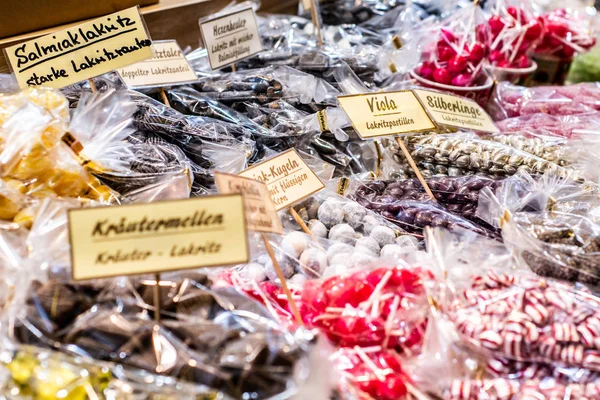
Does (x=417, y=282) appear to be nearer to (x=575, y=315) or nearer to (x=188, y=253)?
(x=575, y=315)

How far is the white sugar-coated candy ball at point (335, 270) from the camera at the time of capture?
53.1 inches

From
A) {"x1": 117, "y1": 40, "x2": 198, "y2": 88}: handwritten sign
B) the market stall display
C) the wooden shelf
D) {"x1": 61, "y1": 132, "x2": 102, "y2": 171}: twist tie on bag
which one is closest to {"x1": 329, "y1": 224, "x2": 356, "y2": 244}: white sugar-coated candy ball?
the market stall display

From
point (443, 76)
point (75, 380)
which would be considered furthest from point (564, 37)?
point (75, 380)

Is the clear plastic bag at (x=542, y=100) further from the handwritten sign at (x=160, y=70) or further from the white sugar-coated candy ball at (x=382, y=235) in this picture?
the handwritten sign at (x=160, y=70)

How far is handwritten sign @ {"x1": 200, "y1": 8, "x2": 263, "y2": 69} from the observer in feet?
7.07

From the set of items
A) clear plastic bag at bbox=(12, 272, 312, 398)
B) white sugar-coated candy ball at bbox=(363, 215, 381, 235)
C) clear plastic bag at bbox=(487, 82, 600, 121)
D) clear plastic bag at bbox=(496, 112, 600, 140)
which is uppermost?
clear plastic bag at bbox=(12, 272, 312, 398)

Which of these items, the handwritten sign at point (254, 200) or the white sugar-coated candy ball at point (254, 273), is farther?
the white sugar-coated candy ball at point (254, 273)

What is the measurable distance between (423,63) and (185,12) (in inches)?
41.5

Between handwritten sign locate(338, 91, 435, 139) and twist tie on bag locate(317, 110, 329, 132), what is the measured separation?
171 millimetres

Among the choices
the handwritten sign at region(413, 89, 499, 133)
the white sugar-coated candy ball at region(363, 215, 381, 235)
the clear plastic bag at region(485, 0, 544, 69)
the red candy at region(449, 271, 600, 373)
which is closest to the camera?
the red candy at region(449, 271, 600, 373)

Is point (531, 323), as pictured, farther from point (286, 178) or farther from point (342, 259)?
point (286, 178)

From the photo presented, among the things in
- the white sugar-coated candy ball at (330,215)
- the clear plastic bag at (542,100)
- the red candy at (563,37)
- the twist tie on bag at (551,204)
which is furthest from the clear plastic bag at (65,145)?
the red candy at (563,37)

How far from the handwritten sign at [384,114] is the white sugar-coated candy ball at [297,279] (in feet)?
1.80

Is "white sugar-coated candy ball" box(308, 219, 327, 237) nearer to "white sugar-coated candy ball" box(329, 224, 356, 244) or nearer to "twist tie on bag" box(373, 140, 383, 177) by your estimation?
"white sugar-coated candy ball" box(329, 224, 356, 244)
